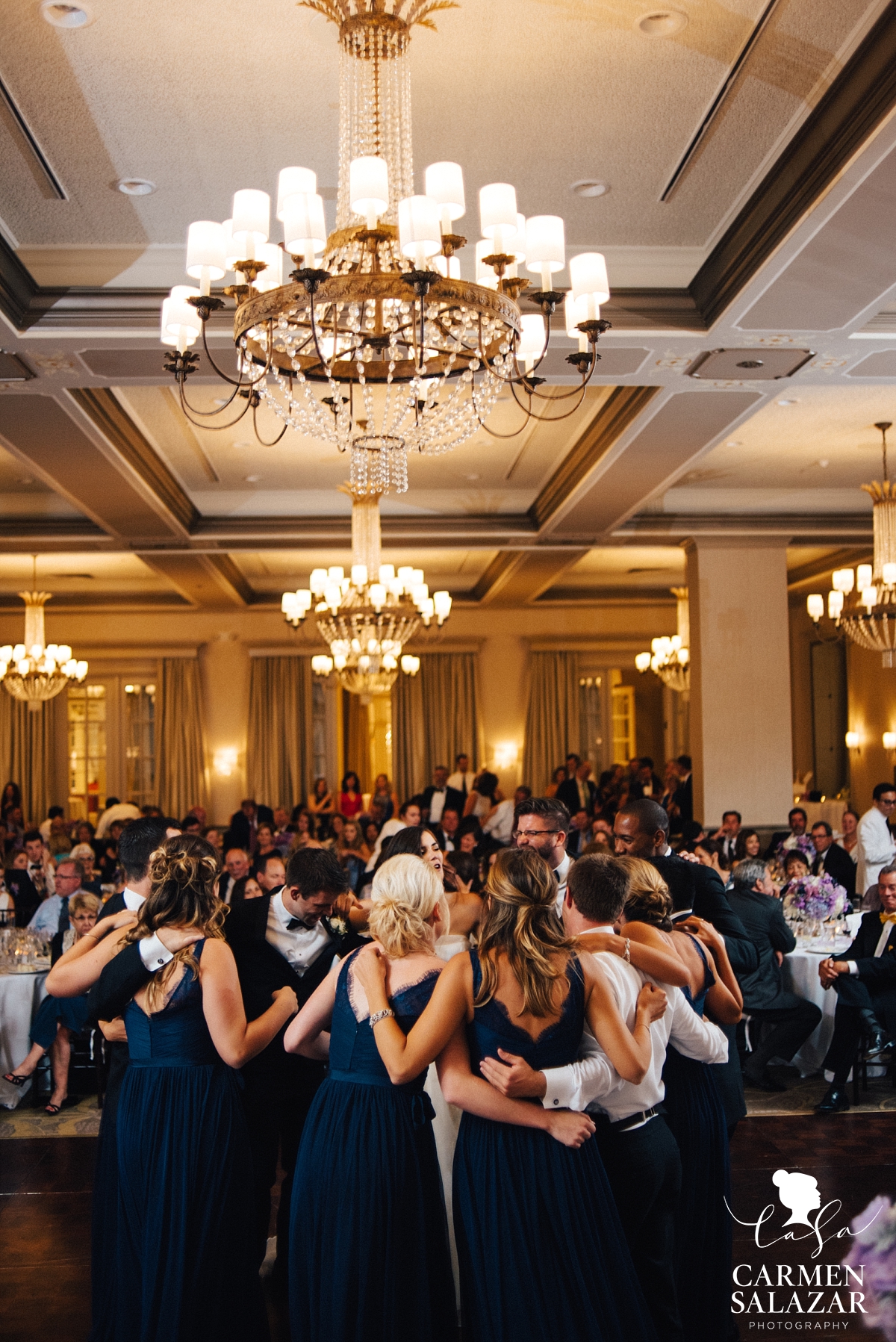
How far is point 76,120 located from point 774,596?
30.1 feet

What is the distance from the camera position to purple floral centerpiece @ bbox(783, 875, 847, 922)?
293 inches

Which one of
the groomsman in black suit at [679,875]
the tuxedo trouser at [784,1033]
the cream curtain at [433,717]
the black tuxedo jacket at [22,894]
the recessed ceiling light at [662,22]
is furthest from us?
the cream curtain at [433,717]

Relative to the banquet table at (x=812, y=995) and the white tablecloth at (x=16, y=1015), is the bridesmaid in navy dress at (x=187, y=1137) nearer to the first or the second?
the white tablecloth at (x=16, y=1015)

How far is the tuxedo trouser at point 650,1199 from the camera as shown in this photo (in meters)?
3.00

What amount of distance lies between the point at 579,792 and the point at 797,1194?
35.4ft

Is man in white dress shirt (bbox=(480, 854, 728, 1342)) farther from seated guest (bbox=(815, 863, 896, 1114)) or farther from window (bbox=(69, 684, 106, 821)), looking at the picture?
window (bbox=(69, 684, 106, 821))

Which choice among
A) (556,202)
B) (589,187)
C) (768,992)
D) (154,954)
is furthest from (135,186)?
(768,992)

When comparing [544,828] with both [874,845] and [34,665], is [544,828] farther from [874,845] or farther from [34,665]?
[34,665]

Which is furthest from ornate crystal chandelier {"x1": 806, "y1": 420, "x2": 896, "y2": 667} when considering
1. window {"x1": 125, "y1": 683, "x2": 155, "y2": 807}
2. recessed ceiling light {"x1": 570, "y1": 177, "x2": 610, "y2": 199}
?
window {"x1": 125, "y1": 683, "x2": 155, "y2": 807}

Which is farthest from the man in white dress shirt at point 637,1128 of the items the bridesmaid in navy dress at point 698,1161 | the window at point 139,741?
the window at point 139,741

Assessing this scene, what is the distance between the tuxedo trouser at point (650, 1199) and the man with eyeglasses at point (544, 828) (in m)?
1.47

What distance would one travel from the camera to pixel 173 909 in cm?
306

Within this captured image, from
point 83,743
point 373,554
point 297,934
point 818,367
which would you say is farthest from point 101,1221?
point 83,743

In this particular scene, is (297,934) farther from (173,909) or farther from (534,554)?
(534,554)
